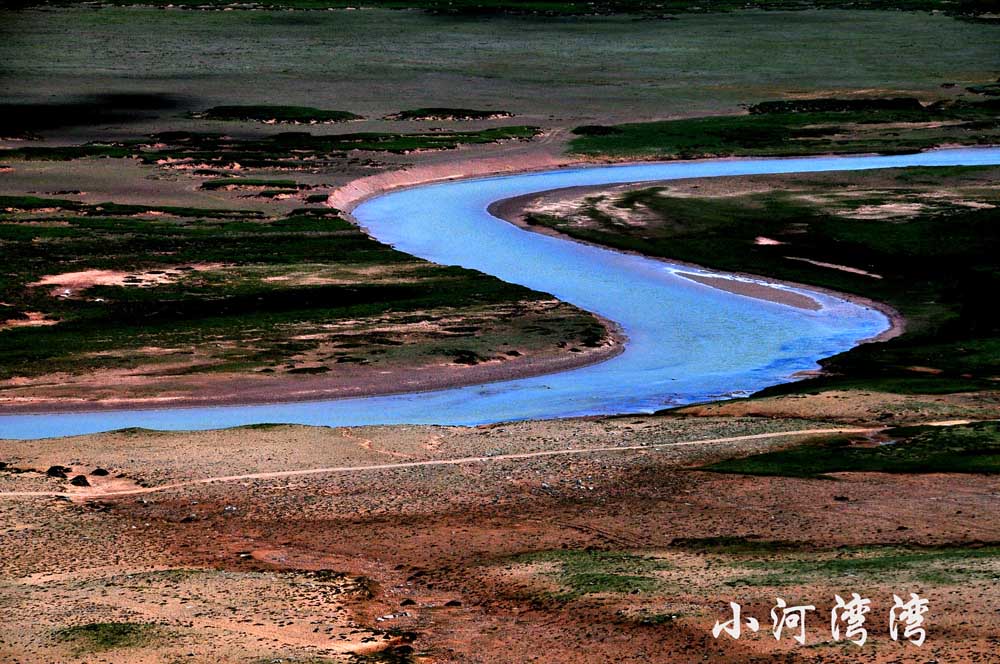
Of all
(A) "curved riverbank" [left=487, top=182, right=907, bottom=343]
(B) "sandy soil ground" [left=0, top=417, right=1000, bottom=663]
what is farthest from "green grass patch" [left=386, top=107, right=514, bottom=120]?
(B) "sandy soil ground" [left=0, top=417, right=1000, bottom=663]

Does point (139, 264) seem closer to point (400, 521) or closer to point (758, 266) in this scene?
point (758, 266)

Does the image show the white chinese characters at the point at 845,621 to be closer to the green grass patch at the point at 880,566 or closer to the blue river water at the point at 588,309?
the green grass patch at the point at 880,566

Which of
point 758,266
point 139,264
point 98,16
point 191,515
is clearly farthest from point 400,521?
point 98,16

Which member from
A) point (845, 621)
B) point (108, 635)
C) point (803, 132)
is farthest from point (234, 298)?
point (803, 132)

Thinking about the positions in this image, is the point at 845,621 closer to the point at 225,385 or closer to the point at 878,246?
the point at 225,385

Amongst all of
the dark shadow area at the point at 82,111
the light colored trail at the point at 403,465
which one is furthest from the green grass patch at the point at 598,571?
the dark shadow area at the point at 82,111
